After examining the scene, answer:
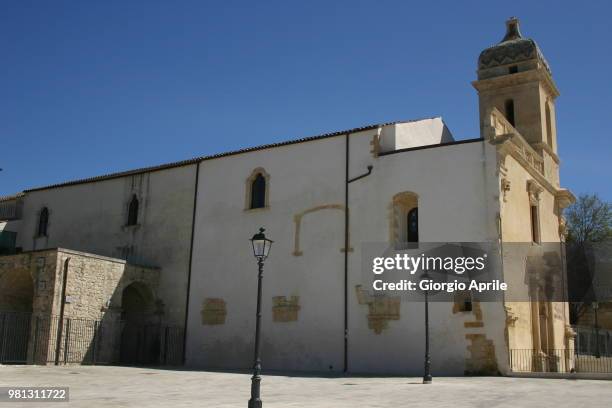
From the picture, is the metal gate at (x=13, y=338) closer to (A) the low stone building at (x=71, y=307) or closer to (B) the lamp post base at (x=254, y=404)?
(A) the low stone building at (x=71, y=307)

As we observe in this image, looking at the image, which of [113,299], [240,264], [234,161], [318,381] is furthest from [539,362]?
[113,299]

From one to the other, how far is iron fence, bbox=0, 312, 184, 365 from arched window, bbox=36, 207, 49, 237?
900 centimetres

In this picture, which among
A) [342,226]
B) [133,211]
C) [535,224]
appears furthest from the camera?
[133,211]

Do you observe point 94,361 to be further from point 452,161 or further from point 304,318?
point 452,161

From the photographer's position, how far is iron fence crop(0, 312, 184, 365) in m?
24.7

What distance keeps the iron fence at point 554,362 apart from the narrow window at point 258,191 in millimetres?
12099

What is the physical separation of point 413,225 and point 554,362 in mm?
7924

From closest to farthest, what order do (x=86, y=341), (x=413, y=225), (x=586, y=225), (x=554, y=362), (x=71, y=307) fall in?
(x=413, y=225) → (x=71, y=307) → (x=554, y=362) → (x=86, y=341) → (x=586, y=225)

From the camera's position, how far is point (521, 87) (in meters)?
31.3

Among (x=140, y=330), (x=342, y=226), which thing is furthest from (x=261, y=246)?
(x=140, y=330)

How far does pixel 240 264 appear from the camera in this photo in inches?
1091

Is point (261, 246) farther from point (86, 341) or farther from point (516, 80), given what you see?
point (516, 80)

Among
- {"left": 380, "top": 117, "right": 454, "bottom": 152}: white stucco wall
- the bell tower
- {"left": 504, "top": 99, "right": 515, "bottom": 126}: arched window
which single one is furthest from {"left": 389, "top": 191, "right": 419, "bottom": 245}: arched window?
{"left": 504, "top": 99, "right": 515, "bottom": 126}: arched window

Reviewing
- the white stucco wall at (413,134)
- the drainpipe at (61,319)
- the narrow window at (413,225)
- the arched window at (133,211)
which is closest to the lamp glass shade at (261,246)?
the narrow window at (413,225)
